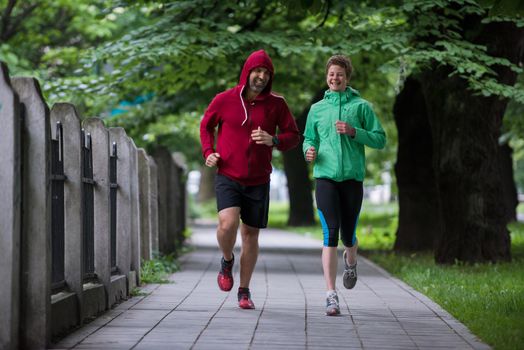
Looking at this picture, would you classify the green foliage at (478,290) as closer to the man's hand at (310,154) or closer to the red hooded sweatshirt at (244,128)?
the man's hand at (310,154)

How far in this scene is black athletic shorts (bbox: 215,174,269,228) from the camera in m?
9.00

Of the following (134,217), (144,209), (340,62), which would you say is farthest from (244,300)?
(144,209)

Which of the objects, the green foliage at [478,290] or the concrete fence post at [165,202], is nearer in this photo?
the green foliage at [478,290]

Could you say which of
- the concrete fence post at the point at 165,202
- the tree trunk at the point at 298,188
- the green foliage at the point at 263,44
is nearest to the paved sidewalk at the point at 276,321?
the green foliage at the point at 263,44

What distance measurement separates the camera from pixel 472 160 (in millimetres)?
14406

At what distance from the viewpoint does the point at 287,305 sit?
9.70 m

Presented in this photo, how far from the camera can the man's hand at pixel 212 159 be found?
8.80 metres

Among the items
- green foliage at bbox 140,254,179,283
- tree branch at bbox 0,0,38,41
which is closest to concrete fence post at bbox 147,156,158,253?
green foliage at bbox 140,254,179,283

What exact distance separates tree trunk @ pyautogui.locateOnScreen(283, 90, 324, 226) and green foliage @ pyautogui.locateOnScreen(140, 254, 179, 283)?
2062cm

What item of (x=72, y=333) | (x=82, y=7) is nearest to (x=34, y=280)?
(x=72, y=333)

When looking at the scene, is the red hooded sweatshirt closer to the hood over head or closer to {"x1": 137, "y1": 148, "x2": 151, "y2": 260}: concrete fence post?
the hood over head

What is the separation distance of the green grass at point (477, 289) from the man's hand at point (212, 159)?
2.20 meters

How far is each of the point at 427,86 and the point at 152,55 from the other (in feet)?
11.9

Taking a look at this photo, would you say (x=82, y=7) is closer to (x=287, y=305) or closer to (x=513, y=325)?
(x=287, y=305)
